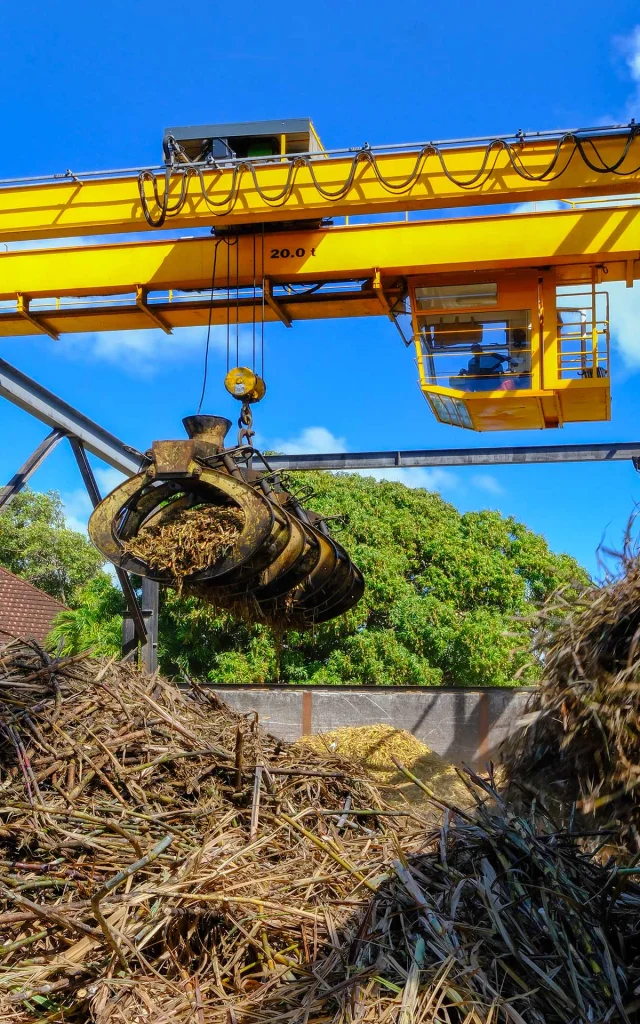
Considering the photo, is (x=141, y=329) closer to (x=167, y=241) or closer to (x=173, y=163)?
(x=167, y=241)

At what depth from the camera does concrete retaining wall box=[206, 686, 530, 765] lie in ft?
32.3

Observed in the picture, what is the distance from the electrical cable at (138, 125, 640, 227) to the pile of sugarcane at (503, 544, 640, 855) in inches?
223

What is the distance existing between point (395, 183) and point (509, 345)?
6.34ft

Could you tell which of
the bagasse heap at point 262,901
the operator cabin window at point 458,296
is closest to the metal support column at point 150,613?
the operator cabin window at point 458,296

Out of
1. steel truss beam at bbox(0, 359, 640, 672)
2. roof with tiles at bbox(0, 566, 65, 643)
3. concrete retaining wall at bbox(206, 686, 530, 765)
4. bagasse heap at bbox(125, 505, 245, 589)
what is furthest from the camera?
roof with tiles at bbox(0, 566, 65, 643)

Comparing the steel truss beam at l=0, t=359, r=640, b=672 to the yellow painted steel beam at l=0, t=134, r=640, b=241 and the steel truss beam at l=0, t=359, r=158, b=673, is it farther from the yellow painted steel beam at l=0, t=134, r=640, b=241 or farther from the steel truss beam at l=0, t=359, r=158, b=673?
the yellow painted steel beam at l=0, t=134, r=640, b=241

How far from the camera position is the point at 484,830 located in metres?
3.46

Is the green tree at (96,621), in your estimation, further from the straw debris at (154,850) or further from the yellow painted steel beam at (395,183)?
the straw debris at (154,850)

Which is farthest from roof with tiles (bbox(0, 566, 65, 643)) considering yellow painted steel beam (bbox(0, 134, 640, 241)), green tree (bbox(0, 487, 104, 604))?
→ yellow painted steel beam (bbox(0, 134, 640, 241))

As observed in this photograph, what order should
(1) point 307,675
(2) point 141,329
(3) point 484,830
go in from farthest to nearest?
1. (1) point 307,675
2. (2) point 141,329
3. (3) point 484,830

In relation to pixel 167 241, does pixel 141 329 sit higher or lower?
lower

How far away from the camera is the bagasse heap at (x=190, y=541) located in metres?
6.62

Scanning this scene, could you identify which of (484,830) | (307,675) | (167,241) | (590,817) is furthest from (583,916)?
(307,675)

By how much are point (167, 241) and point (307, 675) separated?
13.6m
